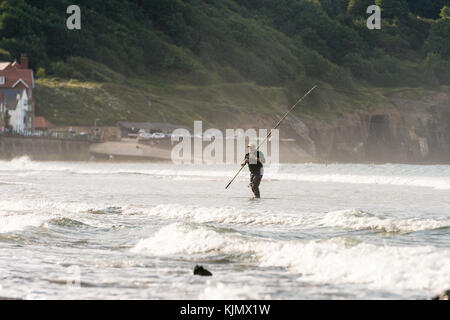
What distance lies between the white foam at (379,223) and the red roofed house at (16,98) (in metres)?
81.8

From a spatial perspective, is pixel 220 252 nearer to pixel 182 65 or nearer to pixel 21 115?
pixel 21 115

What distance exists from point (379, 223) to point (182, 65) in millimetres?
136940

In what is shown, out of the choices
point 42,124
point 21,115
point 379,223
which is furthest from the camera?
point 42,124

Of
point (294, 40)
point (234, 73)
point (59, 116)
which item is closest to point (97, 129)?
point (59, 116)

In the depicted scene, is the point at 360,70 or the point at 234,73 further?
the point at 360,70

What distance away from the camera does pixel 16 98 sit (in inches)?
3794

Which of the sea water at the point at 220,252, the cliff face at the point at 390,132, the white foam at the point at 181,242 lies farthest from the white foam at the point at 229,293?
the cliff face at the point at 390,132

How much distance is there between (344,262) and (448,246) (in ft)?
10.4

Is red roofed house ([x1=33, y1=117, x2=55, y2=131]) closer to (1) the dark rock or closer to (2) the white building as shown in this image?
(2) the white building

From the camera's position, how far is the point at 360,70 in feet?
634

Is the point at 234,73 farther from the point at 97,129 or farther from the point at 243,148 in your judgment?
the point at 97,129

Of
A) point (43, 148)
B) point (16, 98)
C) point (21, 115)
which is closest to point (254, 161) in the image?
point (43, 148)

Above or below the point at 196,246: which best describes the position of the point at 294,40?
above

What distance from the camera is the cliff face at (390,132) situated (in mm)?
150000
